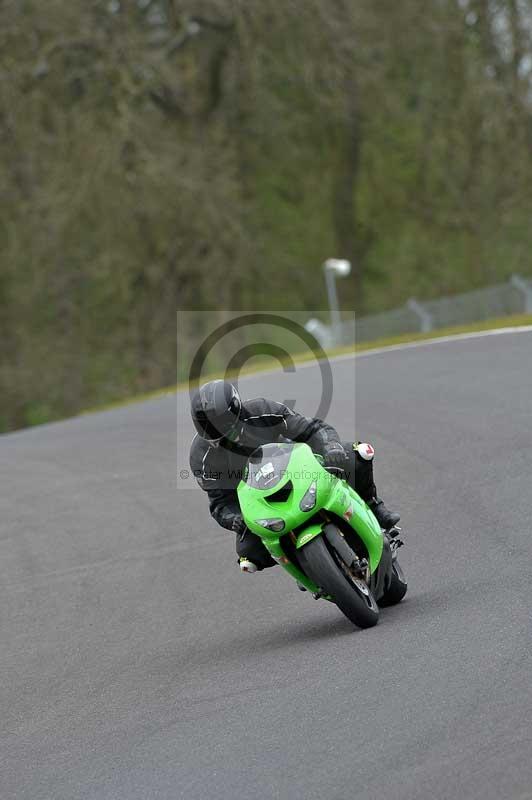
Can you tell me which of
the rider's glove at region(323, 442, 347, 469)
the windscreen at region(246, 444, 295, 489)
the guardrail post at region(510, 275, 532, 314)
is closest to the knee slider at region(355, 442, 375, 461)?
the rider's glove at region(323, 442, 347, 469)

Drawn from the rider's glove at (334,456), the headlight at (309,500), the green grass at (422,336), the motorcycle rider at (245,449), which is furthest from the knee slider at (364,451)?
Answer: the green grass at (422,336)

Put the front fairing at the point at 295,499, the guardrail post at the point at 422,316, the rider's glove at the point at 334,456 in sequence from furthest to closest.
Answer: the guardrail post at the point at 422,316 < the rider's glove at the point at 334,456 < the front fairing at the point at 295,499

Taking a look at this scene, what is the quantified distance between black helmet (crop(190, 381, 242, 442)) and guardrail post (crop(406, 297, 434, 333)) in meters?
17.9

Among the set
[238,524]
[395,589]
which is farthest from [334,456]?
[395,589]

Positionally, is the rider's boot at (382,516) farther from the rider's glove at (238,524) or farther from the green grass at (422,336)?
the green grass at (422,336)

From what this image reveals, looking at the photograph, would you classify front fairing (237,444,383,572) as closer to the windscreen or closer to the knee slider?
the windscreen

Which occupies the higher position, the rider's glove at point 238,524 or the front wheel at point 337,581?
the rider's glove at point 238,524

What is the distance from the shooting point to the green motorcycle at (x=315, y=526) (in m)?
7.33

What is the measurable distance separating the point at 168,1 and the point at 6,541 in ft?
76.5

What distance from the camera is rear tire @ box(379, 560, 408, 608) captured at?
796cm

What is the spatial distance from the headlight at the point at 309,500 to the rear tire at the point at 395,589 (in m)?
0.84

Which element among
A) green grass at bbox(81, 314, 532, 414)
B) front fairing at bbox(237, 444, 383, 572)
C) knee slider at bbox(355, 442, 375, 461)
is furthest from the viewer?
green grass at bbox(81, 314, 532, 414)

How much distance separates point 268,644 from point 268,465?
1.11 m

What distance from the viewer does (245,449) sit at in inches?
311
